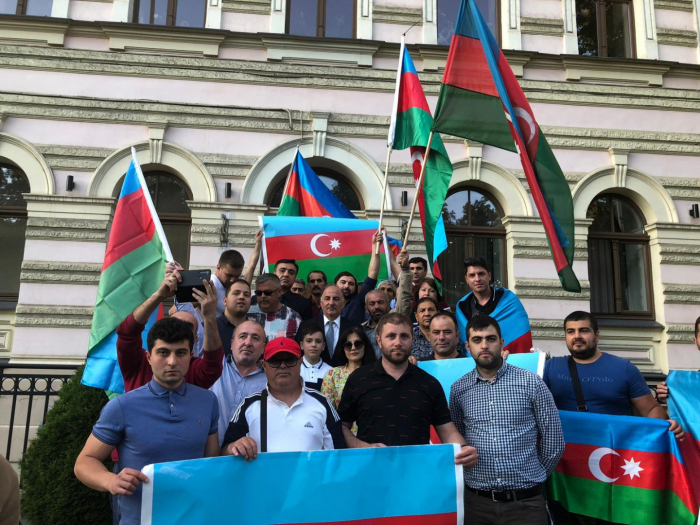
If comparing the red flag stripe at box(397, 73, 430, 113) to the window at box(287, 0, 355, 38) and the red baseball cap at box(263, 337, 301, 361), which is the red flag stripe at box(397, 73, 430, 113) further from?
the red baseball cap at box(263, 337, 301, 361)

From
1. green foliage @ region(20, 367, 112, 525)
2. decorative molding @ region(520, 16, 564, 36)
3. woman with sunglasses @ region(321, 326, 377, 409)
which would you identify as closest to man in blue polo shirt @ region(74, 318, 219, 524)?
woman with sunglasses @ region(321, 326, 377, 409)

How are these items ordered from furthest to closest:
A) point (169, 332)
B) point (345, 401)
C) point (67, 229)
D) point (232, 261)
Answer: point (67, 229) → point (232, 261) → point (345, 401) → point (169, 332)

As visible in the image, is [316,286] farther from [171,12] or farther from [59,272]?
[171,12]

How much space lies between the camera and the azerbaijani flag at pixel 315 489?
3.08 metres

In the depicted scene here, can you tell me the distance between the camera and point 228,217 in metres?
10.1

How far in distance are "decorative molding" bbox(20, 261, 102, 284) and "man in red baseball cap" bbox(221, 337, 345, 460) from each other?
6.98 m

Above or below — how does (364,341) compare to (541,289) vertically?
below

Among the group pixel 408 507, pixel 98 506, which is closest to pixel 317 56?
pixel 98 506

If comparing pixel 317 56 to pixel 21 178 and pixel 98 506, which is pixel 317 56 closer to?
pixel 21 178

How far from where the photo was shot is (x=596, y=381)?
4539 millimetres

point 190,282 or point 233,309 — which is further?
point 233,309

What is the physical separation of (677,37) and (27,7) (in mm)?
12042

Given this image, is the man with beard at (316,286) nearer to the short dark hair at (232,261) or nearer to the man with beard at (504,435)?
the short dark hair at (232,261)

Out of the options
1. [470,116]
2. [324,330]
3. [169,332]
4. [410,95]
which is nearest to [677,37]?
[410,95]
